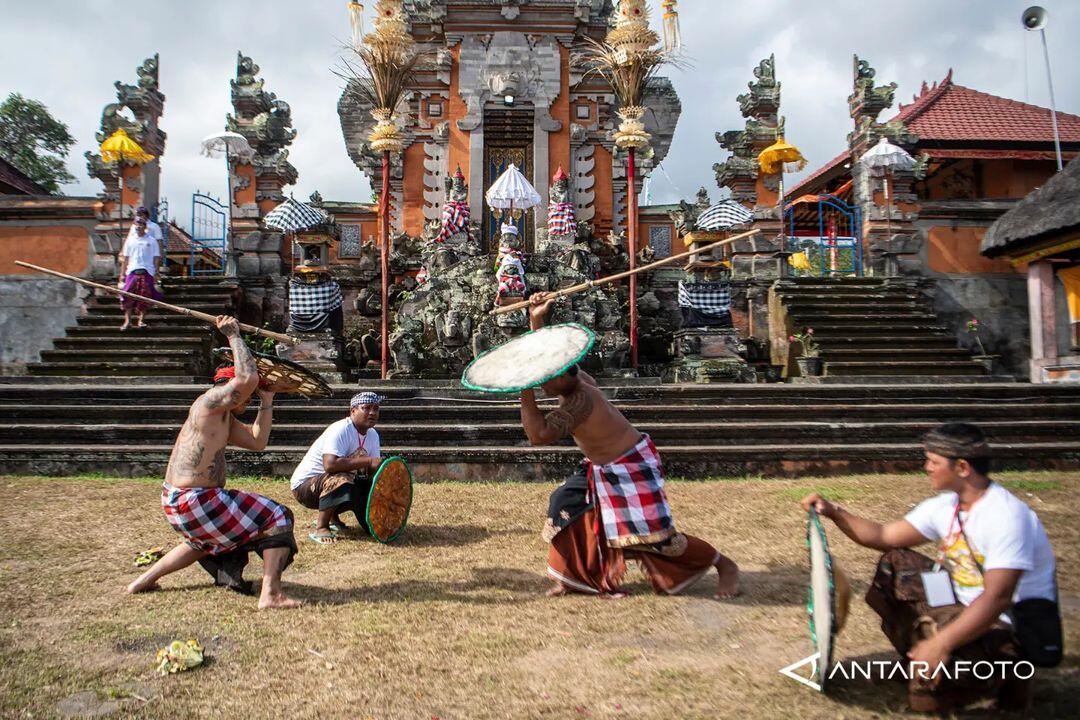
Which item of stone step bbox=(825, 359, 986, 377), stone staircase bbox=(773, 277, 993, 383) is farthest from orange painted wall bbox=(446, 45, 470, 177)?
stone step bbox=(825, 359, 986, 377)

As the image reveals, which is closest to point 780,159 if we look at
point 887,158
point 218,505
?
point 887,158

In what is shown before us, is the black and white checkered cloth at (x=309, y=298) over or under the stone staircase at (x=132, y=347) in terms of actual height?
over

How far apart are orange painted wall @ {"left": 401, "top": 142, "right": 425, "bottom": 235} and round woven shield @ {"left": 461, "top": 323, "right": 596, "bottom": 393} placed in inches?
471

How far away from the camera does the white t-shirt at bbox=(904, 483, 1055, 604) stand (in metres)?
2.57

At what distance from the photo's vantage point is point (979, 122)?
2027cm

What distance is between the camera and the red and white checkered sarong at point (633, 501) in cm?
416

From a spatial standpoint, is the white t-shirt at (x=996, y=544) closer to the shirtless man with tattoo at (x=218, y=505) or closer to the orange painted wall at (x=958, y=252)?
the shirtless man with tattoo at (x=218, y=505)

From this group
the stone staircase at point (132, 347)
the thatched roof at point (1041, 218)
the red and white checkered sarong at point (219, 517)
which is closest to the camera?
the red and white checkered sarong at point (219, 517)

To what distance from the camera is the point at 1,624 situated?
3.69m

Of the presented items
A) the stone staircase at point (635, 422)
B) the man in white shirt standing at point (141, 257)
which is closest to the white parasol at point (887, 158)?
the stone staircase at point (635, 422)

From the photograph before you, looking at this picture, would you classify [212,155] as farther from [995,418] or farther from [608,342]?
[995,418]

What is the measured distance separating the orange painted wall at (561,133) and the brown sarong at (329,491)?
37.5ft

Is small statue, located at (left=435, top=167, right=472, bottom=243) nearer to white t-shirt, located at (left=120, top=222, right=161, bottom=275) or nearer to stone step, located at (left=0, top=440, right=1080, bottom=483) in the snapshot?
white t-shirt, located at (left=120, top=222, right=161, bottom=275)

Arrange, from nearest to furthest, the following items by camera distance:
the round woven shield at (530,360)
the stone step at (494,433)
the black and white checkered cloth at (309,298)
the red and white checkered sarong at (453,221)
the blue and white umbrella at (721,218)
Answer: the round woven shield at (530,360), the stone step at (494,433), the black and white checkered cloth at (309,298), the blue and white umbrella at (721,218), the red and white checkered sarong at (453,221)
